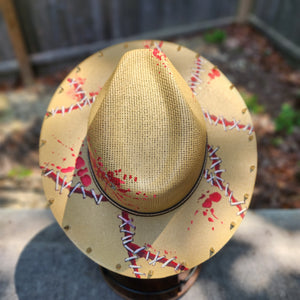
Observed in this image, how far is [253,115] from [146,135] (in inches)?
97.6

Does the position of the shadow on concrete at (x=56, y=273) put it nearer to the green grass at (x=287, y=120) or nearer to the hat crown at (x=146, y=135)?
the hat crown at (x=146, y=135)

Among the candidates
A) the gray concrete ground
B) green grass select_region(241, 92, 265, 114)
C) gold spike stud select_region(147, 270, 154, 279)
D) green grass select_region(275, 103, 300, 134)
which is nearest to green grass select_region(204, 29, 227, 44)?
green grass select_region(241, 92, 265, 114)

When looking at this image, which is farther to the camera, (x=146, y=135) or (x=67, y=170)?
(x=67, y=170)

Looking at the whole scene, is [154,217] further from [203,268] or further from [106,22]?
[106,22]

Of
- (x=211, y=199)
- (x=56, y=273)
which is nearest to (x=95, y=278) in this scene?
(x=56, y=273)

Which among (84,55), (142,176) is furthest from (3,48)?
(142,176)

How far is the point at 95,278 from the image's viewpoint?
1.70 meters

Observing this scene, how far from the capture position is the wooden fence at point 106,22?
10.8 ft

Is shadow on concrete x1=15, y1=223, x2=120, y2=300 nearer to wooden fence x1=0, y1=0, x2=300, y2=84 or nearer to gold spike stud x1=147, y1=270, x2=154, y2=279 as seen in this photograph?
gold spike stud x1=147, y1=270, x2=154, y2=279

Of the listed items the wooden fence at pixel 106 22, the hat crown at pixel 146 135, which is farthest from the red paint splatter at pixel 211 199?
the wooden fence at pixel 106 22

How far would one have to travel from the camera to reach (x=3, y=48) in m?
3.36

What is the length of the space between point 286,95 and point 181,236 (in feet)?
9.30

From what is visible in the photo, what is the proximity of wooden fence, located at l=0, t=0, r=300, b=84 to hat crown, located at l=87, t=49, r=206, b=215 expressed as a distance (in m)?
2.75

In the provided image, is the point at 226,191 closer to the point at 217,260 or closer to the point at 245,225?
the point at 217,260
